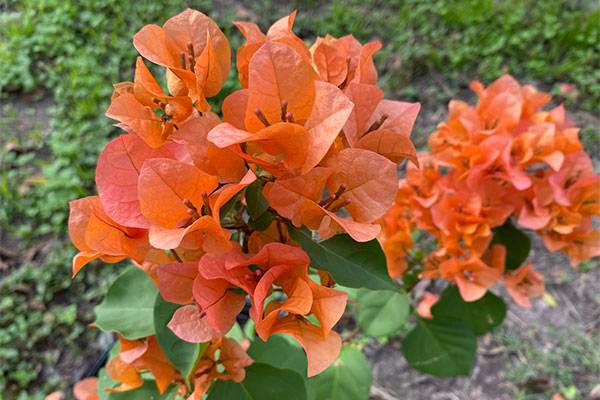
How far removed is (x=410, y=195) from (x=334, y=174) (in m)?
0.55

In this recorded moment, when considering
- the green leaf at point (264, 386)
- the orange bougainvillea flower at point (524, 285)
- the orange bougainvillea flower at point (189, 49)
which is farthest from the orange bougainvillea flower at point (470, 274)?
the orange bougainvillea flower at point (189, 49)

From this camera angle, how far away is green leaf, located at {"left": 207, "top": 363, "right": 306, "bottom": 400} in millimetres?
678

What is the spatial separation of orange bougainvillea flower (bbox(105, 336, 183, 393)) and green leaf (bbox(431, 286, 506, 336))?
660mm

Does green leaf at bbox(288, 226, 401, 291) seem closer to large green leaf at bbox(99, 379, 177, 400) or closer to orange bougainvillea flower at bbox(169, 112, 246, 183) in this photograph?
orange bougainvillea flower at bbox(169, 112, 246, 183)

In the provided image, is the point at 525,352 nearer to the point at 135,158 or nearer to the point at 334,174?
the point at 334,174

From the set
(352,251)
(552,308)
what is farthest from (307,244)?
(552,308)

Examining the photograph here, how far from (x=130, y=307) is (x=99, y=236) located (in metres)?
0.28

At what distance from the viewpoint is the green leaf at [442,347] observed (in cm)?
106

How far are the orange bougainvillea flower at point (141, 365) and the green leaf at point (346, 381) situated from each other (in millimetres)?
461

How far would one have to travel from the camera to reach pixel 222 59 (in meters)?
0.52

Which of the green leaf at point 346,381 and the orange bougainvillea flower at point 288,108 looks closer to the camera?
the orange bougainvillea flower at point 288,108

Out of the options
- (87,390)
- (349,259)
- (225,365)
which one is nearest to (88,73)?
(87,390)

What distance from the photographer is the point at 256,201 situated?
484 mm

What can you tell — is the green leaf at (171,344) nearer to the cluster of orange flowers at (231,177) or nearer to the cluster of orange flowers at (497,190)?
the cluster of orange flowers at (231,177)
